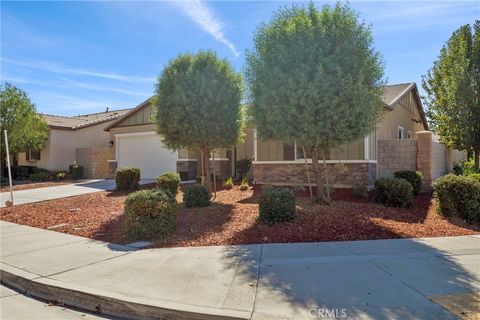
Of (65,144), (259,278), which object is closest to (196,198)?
(259,278)

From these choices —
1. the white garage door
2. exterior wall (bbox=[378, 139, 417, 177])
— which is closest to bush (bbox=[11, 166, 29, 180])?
the white garage door

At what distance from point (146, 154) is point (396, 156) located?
13.6 m

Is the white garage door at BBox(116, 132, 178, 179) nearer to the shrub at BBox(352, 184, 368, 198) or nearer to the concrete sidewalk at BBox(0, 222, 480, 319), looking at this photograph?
the shrub at BBox(352, 184, 368, 198)

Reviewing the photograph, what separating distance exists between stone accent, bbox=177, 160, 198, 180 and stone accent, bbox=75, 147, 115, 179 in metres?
6.51

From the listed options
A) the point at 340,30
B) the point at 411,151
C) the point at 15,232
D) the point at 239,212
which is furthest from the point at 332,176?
the point at 15,232

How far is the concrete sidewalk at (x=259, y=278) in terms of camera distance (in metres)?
4.11

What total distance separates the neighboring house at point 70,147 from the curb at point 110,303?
19955 mm

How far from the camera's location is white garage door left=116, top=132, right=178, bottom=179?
21094mm

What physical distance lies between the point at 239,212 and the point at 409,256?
4.60 metres

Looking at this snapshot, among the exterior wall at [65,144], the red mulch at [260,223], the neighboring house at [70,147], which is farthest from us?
the exterior wall at [65,144]

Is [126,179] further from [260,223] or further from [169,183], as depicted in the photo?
[260,223]

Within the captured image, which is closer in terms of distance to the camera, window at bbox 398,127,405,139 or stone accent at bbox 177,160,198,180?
window at bbox 398,127,405,139

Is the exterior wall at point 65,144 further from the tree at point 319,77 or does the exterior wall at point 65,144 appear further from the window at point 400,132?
the tree at point 319,77

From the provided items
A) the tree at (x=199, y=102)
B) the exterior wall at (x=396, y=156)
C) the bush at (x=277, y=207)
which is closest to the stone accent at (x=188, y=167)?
the tree at (x=199, y=102)
